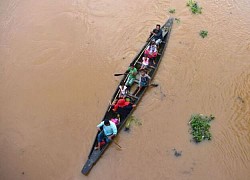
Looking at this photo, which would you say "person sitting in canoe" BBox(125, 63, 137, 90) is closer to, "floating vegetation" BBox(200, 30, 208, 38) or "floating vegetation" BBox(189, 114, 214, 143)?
"floating vegetation" BBox(189, 114, 214, 143)

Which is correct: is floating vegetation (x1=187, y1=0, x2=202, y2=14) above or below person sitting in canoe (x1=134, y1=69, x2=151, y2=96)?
above

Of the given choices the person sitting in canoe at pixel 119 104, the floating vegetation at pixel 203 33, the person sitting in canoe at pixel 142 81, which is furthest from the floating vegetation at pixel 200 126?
the floating vegetation at pixel 203 33

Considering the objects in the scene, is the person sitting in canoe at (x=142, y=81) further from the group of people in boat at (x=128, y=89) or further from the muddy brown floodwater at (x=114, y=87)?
the muddy brown floodwater at (x=114, y=87)

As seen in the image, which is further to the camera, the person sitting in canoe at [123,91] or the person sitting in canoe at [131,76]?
the person sitting in canoe at [131,76]

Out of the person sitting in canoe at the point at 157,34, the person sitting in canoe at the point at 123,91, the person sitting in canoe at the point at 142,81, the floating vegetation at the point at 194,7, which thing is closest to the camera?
the person sitting in canoe at the point at 123,91

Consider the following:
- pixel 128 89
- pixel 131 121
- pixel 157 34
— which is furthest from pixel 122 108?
pixel 157 34

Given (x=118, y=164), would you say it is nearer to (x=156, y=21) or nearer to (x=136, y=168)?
(x=136, y=168)

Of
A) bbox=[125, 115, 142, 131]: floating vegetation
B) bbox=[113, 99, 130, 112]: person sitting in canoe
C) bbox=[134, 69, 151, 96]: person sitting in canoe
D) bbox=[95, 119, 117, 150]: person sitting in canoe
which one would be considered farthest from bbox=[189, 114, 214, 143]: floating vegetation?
bbox=[95, 119, 117, 150]: person sitting in canoe
